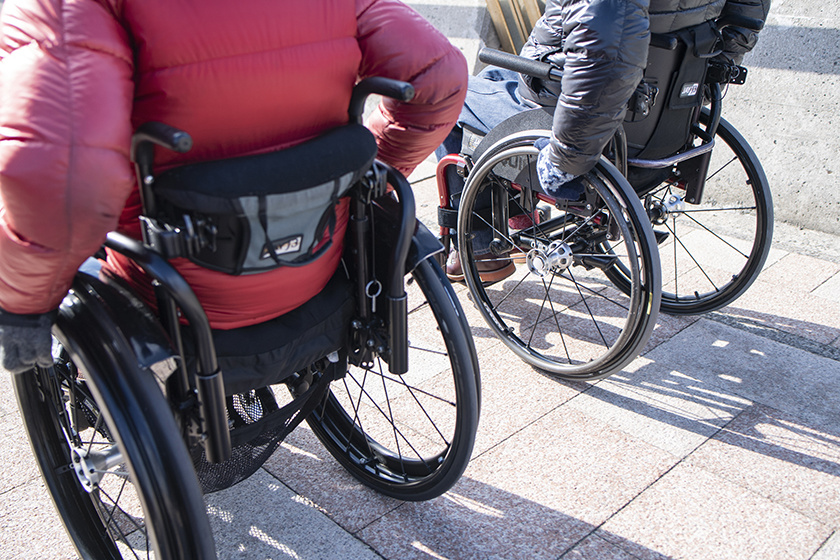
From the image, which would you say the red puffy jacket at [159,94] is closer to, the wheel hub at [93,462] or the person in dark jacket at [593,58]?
the wheel hub at [93,462]

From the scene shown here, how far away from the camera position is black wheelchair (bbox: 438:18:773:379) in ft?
8.09

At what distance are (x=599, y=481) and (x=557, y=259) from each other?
0.87 m

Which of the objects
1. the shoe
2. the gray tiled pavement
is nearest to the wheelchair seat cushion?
the gray tiled pavement

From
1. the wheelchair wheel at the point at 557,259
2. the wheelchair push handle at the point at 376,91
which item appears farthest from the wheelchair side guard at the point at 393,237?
the wheelchair wheel at the point at 557,259

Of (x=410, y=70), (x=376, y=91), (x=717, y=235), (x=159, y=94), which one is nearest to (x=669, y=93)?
(x=410, y=70)

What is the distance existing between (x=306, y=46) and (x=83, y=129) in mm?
462

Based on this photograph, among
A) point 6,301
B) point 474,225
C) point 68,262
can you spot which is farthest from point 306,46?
point 474,225

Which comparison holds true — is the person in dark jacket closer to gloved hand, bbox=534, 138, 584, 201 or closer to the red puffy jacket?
gloved hand, bbox=534, 138, 584, 201

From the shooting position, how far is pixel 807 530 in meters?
2.09

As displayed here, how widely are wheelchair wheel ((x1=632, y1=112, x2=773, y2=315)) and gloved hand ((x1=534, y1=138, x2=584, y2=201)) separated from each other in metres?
0.58

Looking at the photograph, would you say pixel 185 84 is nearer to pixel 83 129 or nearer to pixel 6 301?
pixel 83 129

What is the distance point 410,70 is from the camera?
163 centimetres

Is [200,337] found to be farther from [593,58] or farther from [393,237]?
[593,58]

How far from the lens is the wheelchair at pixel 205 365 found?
1382 mm
